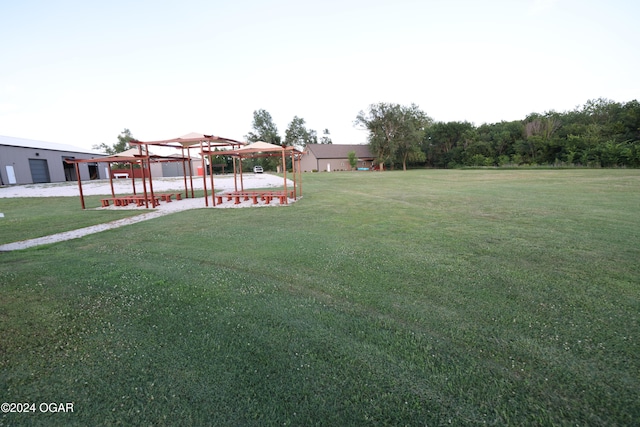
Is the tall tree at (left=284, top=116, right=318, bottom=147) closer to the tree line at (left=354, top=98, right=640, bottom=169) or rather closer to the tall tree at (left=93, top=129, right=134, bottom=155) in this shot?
the tree line at (left=354, top=98, right=640, bottom=169)

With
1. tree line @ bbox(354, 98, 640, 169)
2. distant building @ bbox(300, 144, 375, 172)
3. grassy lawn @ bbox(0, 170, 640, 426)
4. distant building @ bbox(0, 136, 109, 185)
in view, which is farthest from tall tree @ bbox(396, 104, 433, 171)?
grassy lawn @ bbox(0, 170, 640, 426)

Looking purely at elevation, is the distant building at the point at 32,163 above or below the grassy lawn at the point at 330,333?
above

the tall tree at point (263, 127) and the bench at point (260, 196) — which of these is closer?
the bench at point (260, 196)

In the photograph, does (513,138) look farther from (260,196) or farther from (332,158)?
(260,196)

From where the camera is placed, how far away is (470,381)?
2186 millimetres

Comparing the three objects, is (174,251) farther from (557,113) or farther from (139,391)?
(557,113)

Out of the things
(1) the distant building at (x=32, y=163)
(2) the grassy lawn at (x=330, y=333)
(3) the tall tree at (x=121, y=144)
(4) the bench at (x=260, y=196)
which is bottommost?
(2) the grassy lawn at (x=330, y=333)

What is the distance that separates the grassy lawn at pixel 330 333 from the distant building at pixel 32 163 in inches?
1322

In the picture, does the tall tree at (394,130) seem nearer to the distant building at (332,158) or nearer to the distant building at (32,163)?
the distant building at (332,158)

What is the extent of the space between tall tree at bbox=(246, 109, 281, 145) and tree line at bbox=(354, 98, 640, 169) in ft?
75.6

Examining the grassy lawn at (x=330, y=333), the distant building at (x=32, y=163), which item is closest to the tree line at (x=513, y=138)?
the grassy lawn at (x=330, y=333)

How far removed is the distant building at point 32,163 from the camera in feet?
94.0

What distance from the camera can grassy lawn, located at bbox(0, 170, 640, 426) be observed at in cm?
200

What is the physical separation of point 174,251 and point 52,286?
6.15 ft
